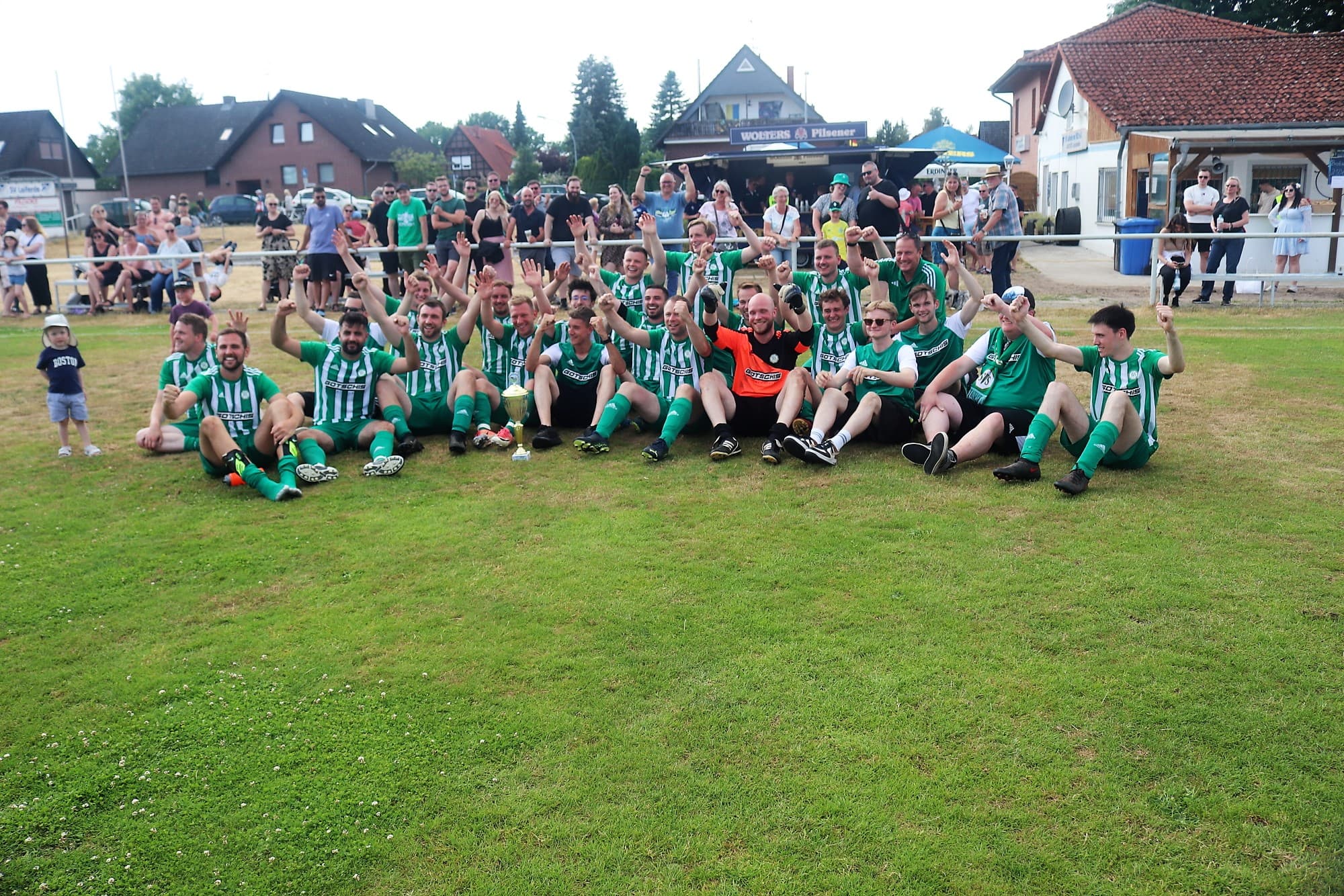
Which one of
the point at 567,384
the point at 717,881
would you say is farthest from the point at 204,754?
the point at 567,384

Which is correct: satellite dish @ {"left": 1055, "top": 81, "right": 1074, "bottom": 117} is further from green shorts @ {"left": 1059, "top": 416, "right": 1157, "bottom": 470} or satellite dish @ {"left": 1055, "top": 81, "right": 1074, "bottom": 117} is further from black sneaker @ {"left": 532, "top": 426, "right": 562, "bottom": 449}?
black sneaker @ {"left": 532, "top": 426, "right": 562, "bottom": 449}

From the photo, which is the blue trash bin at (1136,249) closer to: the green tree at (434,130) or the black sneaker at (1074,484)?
the black sneaker at (1074,484)

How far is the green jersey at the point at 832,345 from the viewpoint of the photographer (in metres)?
8.87

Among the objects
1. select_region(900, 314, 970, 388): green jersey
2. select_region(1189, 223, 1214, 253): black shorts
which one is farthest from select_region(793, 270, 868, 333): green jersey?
select_region(1189, 223, 1214, 253): black shorts

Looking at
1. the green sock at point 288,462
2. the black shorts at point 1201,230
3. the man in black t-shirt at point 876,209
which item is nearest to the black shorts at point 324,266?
the man in black t-shirt at point 876,209

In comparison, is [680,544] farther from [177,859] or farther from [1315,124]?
[1315,124]

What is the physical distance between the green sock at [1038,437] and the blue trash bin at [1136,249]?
14498 mm

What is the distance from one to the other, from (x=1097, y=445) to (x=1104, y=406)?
408mm

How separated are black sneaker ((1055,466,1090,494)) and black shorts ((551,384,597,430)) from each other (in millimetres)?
4062

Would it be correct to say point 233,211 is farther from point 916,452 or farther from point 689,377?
point 916,452

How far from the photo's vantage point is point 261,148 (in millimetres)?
65875

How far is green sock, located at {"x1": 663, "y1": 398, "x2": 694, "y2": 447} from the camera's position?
864 centimetres

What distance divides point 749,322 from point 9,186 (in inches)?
1145

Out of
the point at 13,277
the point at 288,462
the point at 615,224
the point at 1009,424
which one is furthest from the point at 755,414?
the point at 13,277
